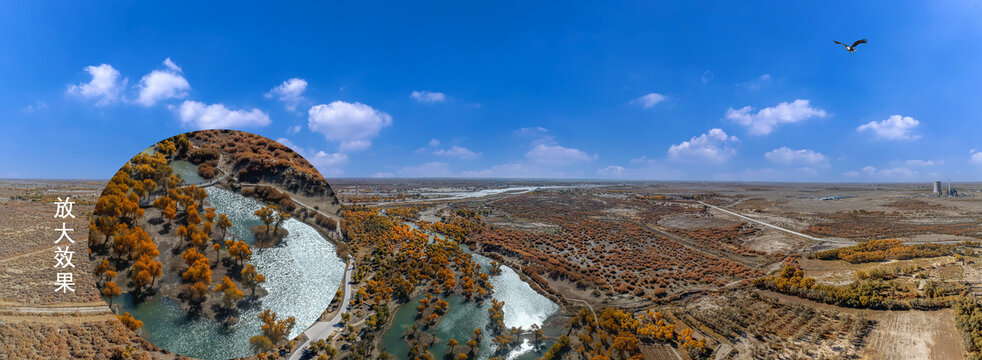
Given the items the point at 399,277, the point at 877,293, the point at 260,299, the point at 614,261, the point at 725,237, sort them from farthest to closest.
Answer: the point at 725,237
the point at 614,261
the point at 877,293
the point at 399,277
the point at 260,299

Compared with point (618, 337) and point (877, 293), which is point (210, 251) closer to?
point (618, 337)

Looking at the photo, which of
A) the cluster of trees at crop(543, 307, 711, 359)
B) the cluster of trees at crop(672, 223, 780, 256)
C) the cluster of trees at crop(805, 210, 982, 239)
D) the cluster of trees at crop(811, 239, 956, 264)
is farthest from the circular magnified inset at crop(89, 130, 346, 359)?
the cluster of trees at crop(805, 210, 982, 239)

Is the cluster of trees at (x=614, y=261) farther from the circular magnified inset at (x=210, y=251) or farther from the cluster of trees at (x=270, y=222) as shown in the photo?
the cluster of trees at (x=270, y=222)

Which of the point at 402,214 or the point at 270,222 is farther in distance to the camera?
the point at 402,214

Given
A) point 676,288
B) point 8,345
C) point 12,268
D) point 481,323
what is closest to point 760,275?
point 676,288

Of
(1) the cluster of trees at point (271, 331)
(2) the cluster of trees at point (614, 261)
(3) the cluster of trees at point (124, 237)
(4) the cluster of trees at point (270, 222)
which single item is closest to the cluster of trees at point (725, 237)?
(2) the cluster of trees at point (614, 261)

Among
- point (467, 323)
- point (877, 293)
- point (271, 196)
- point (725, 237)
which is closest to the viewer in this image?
point (271, 196)

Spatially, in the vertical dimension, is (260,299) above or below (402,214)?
above

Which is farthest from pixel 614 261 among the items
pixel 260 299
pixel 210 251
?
pixel 210 251
